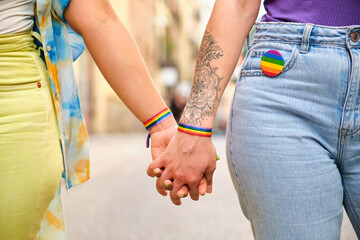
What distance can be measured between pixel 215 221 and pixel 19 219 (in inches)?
134

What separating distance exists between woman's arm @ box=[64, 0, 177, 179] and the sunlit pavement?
92.1 inches

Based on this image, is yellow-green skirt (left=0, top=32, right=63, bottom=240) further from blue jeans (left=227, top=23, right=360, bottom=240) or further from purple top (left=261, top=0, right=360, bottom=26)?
purple top (left=261, top=0, right=360, bottom=26)

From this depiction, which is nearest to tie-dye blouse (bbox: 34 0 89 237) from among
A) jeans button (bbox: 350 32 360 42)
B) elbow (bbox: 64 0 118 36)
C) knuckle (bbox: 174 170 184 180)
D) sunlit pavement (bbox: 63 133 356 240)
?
elbow (bbox: 64 0 118 36)

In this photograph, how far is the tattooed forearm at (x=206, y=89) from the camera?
67.7 inches

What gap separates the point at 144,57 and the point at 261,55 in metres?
23.3

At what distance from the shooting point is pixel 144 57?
24.7 meters

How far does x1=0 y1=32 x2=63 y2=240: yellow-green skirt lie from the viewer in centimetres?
155

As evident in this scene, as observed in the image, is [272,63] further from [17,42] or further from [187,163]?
[17,42]

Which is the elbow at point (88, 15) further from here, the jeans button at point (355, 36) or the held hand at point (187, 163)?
the jeans button at point (355, 36)

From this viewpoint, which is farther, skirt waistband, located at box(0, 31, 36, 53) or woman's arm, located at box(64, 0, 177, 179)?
woman's arm, located at box(64, 0, 177, 179)

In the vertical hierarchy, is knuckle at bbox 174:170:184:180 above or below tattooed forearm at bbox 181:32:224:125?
below

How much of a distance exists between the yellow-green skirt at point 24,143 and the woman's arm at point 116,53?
237 millimetres

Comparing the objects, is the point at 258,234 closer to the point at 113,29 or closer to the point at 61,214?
the point at 61,214

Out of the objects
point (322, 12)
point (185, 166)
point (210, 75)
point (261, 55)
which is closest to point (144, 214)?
point (185, 166)
